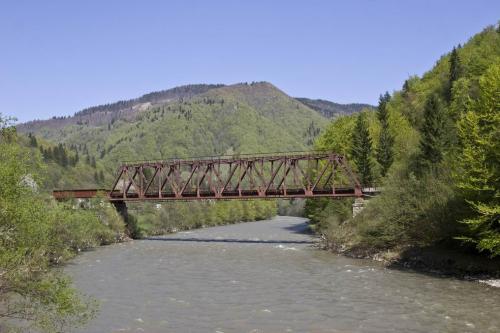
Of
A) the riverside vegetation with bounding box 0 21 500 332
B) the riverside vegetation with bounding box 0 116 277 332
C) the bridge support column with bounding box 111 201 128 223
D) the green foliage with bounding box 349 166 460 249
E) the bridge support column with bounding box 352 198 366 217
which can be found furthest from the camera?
the bridge support column with bounding box 111 201 128 223

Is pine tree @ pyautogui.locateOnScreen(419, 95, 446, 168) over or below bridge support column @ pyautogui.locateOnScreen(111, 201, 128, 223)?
over

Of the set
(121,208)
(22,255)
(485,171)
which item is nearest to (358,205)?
(485,171)

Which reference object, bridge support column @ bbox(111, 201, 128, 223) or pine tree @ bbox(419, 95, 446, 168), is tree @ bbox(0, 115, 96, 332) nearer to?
pine tree @ bbox(419, 95, 446, 168)

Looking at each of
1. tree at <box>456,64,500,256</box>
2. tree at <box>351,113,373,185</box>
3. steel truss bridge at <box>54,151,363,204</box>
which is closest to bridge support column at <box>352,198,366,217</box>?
steel truss bridge at <box>54,151,363,204</box>

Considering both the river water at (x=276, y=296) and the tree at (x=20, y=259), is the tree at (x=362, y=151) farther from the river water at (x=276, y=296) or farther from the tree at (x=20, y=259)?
the tree at (x=20, y=259)

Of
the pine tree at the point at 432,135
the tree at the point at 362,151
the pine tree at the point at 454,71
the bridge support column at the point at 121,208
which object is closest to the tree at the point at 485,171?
the pine tree at the point at 432,135

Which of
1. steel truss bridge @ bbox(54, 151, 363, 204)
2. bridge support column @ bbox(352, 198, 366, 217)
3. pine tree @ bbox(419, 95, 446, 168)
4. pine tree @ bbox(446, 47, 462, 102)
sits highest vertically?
pine tree @ bbox(446, 47, 462, 102)

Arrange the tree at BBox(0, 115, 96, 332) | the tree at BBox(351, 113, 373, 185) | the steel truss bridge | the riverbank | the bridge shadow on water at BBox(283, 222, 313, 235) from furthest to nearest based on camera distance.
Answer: the bridge shadow on water at BBox(283, 222, 313, 235) → the tree at BBox(351, 113, 373, 185) → the steel truss bridge → the riverbank → the tree at BBox(0, 115, 96, 332)

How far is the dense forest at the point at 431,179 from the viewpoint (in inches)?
1287

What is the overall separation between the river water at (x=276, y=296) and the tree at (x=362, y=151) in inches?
967

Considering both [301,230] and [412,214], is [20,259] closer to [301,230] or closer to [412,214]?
[412,214]

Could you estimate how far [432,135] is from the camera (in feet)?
185

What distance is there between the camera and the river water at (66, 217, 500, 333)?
23594 mm

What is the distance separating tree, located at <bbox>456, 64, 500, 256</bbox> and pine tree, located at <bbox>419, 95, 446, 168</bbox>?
18.8 m
